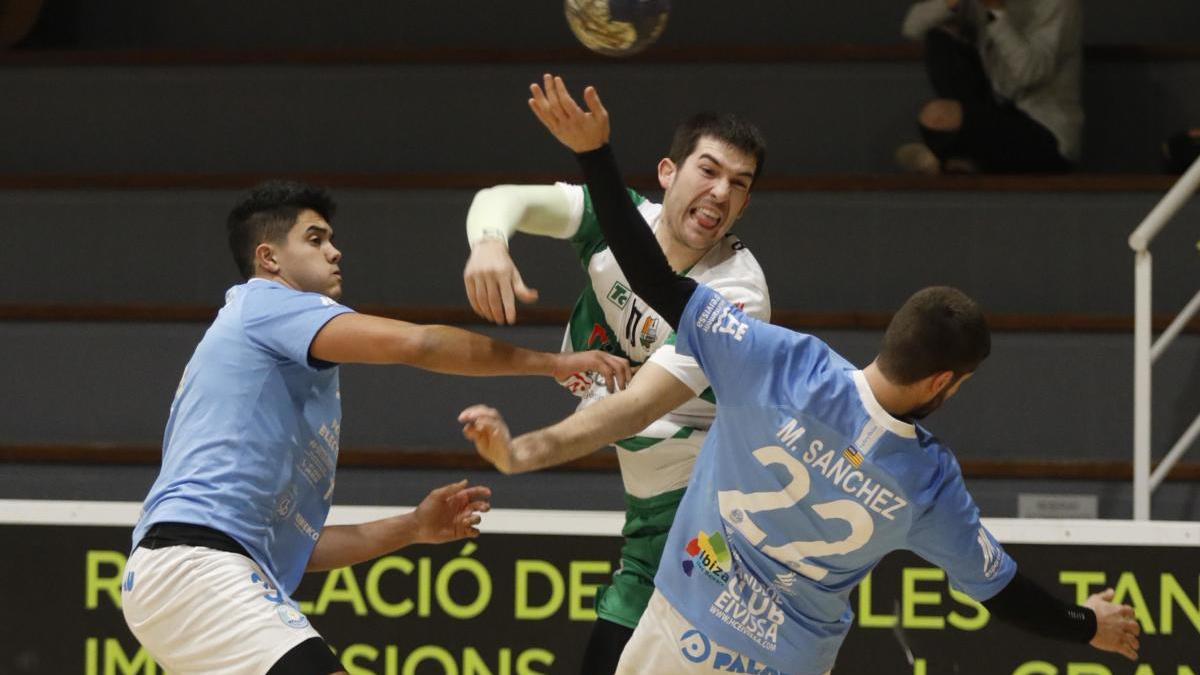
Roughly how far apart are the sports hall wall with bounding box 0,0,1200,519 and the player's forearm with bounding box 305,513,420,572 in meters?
2.19

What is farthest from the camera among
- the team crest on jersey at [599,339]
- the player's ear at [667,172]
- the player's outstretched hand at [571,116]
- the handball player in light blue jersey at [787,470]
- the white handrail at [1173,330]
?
the white handrail at [1173,330]

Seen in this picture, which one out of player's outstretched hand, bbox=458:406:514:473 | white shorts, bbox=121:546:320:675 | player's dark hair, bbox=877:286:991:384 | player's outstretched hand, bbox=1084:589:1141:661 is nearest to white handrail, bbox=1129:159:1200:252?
player's outstretched hand, bbox=1084:589:1141:661

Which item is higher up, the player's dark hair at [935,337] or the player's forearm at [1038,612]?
the player's dark hair at [935,337]

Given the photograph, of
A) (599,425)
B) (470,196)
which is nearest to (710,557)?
(599,425)

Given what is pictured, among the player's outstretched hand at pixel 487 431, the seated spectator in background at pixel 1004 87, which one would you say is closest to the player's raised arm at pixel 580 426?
the player's outstretched hand at pixel 487 431

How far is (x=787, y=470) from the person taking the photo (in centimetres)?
316

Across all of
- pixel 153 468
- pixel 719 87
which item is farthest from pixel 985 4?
pixel 153 468

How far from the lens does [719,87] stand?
6602mm

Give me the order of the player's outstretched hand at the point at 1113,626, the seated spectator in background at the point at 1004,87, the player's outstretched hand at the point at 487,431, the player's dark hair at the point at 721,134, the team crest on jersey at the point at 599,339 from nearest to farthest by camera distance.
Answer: the player's outstretched hand at the point at 487,431 → the player's outstretched hand at the point at 1113,626 → the player's dark hair at the point at 721,134 → the team crest on jersey at the point at 599,339 → the seated spectator in background at the point at 1004,87

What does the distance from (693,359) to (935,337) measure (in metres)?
0.54

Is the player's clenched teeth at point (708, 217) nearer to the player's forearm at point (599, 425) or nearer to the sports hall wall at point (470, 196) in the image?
the player's forearm at point (599, 425)

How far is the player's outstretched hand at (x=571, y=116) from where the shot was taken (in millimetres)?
2969

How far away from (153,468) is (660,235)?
3.11m

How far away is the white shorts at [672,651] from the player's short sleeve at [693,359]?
0.45 meters
